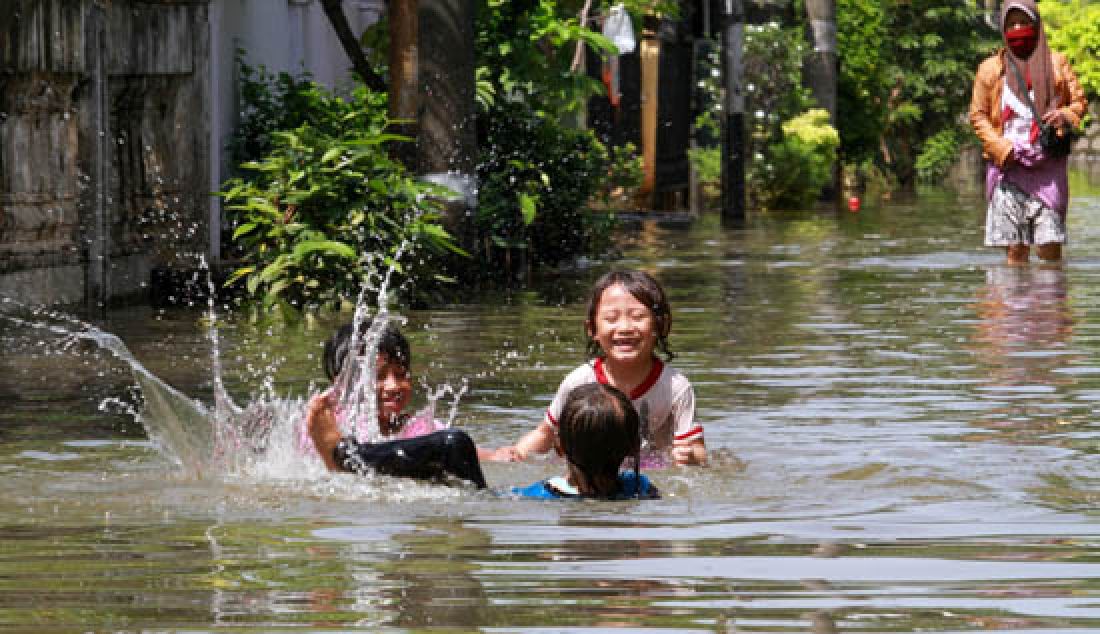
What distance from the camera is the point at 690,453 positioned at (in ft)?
28.7

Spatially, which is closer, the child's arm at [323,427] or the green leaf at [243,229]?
the child's arm at [323,427]

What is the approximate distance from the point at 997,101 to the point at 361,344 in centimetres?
1084

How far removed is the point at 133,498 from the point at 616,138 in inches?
1049

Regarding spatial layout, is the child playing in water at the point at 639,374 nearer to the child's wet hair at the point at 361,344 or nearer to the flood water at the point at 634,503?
the flood water at the point at 634,503

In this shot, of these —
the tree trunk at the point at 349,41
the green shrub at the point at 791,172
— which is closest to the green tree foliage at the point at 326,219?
the tree trunk at the point at 349,41

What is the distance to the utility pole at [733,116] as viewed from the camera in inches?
1176

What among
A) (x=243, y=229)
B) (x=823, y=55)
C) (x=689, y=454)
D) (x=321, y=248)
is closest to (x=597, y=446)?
(x=689, y=454)

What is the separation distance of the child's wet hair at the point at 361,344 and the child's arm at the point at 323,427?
0.44m

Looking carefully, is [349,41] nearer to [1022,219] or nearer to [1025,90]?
[1025,90]

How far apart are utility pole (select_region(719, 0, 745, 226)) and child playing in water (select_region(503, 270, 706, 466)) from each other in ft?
68.4

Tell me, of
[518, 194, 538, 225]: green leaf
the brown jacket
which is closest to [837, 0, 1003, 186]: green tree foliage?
the brown jacket

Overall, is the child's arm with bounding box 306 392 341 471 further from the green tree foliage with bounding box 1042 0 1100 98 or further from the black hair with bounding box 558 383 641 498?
the green tree foliage with bounding box 1042 0 1100 98

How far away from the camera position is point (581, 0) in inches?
796

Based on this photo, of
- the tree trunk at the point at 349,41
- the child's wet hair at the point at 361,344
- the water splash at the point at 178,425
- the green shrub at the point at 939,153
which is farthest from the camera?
the green shrub at the point at 939,153
